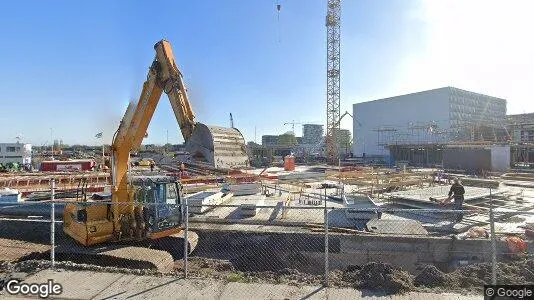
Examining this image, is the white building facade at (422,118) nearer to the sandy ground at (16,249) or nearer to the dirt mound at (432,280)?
the dirt mound at (432,280)

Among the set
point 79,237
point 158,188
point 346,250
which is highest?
point 158,188

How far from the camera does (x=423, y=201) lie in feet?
53.4

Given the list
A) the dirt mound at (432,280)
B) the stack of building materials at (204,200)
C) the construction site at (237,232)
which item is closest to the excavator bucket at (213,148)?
the construction site at (237,232)

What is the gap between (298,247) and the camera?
12.6 meters

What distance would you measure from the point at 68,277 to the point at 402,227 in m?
9.91

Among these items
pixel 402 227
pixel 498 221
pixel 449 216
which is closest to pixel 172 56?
pixel 402 227

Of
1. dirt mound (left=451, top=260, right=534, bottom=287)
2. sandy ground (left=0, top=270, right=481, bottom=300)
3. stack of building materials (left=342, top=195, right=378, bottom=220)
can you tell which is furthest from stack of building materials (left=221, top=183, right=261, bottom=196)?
dirt mound (left=451, top=260, right=534, bottom=287)

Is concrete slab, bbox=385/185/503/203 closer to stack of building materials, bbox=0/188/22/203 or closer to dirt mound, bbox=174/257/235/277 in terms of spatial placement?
dirt mound, bbox=174/257/235/277

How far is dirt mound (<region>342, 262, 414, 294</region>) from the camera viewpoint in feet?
22.1

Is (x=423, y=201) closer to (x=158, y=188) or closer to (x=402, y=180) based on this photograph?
(x=402, y=180)

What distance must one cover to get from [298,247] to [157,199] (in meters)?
5.06

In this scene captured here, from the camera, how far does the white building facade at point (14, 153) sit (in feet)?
169

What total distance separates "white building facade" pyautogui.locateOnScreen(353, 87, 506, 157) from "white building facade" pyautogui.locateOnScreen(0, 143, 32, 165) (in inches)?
2127

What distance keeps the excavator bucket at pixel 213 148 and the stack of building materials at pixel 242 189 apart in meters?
4.12
